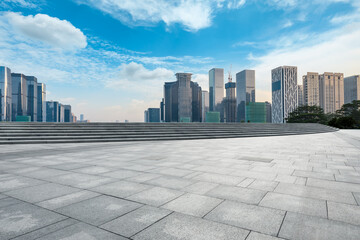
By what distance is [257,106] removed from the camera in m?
186

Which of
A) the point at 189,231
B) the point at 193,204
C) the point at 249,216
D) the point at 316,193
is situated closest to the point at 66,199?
the point at 193,204

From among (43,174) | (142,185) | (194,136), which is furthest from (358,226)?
(194,136)

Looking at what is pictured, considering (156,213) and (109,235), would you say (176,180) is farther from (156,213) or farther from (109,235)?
(109,235)

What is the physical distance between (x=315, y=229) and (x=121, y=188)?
13.2 feet

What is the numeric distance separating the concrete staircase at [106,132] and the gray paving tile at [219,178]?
1273 cm

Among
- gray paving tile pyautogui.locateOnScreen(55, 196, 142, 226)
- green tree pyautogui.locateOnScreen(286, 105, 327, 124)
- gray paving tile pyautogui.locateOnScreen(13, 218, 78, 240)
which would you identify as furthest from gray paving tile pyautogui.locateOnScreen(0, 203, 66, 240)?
green tree pyautogui.locateOnScreen(286, 105, 327, 124)

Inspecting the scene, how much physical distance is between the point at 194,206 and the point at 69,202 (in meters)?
2.54

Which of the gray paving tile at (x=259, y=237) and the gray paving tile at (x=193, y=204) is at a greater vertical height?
the gray paving tile at (x=259, y=237)

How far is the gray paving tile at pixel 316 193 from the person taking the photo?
457 centimetres

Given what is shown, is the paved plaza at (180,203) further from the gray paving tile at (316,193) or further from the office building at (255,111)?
the office building at (255,111)

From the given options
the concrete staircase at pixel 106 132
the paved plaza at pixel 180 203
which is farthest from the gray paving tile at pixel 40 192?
the concrete staircase at pixel 106 132

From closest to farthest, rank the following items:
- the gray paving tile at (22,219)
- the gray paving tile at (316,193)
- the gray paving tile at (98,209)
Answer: the gray paving tile at (22,219)
the gray paving tile at (98,209)
the gray paving tile at (316,193)

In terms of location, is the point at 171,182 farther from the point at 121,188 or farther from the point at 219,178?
the point at 219,178

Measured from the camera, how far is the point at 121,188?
5.18 m
